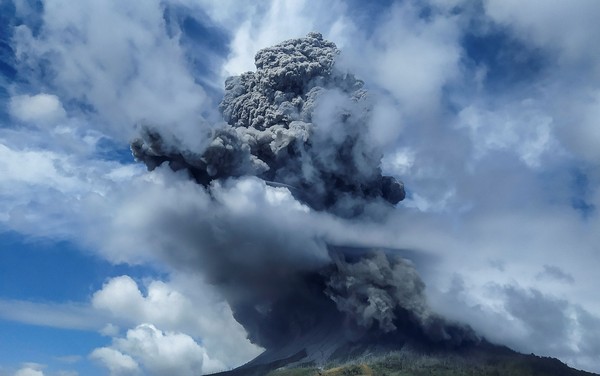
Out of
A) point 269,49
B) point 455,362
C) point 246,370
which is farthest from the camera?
point 246,370

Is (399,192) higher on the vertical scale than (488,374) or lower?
higher

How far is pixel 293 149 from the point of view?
90.4 meters

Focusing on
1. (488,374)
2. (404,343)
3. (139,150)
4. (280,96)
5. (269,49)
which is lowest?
(488,374)

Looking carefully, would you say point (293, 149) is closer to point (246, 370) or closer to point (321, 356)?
point (321, 356)

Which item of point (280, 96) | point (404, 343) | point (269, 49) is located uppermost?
point (269, 49)

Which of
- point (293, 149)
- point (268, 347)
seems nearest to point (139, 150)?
point (293, 149)

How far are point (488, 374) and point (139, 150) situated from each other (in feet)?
246

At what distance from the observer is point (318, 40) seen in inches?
3981

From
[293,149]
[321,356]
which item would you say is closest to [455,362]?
[321,356]

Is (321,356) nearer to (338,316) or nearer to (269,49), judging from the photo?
(338,316)

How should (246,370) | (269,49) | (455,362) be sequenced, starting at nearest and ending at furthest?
1. (269,49)
2. (455,362)
3. (246,370)

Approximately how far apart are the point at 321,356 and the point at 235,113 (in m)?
47.8

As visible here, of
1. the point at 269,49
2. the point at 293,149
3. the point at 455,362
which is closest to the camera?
the point at 293,149

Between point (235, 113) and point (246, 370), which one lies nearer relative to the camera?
point (235, 113)
